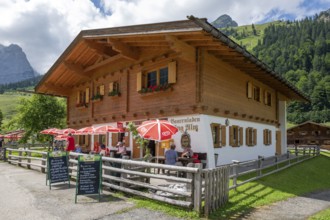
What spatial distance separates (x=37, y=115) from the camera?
101 feet

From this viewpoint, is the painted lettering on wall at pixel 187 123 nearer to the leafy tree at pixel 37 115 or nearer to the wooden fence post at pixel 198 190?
the wooden fence post at pixel 198 190

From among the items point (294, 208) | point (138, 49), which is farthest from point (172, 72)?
point (294, 208)

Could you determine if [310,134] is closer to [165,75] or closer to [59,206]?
[165,75]

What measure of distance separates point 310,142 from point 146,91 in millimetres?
33833

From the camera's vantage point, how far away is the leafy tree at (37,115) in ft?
99.5

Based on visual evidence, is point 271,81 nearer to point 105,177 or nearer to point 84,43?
point 84,43

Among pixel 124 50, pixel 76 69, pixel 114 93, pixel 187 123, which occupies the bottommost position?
pixel 187 123

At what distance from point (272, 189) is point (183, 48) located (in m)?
6.49

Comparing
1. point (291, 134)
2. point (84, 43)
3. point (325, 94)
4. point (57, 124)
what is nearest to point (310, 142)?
point (291, 134)

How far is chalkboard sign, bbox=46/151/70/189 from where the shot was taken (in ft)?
34.4

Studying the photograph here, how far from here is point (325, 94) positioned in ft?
323

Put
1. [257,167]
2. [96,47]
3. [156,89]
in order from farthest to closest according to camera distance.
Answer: [96,47] → [156,89] → [257,167]

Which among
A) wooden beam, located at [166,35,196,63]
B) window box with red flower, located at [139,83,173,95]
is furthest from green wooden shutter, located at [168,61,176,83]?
wooden beam, located at [166,35,196,63]

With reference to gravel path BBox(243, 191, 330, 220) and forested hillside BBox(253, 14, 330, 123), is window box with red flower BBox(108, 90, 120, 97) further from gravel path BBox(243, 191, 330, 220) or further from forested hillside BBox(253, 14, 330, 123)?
forested hillside BBox(253, 14, 330, 123)
